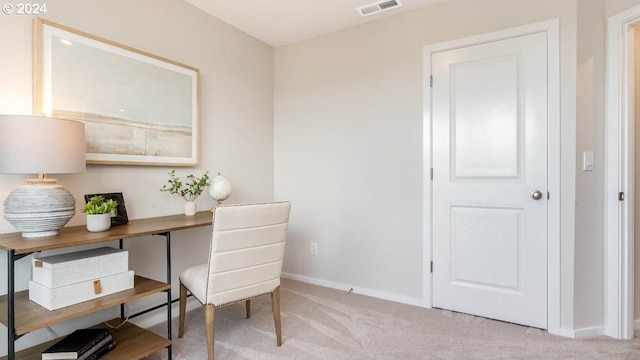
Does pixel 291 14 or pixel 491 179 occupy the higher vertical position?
pixel 291 14

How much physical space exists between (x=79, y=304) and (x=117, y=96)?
1.25 meters

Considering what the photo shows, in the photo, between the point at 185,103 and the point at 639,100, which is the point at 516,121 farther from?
the point at 185,103

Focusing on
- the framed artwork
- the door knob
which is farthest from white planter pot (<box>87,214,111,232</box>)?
the door knob

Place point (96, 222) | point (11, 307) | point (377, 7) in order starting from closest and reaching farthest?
point (11, 307), point (96, 222), point (377, 7)

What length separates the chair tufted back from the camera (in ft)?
5.61

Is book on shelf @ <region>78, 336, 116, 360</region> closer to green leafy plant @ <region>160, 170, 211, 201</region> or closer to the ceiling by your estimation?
green leafy plant @ <region>160, 170, 211, 201</region>

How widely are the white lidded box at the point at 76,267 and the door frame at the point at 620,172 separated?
2948 mm

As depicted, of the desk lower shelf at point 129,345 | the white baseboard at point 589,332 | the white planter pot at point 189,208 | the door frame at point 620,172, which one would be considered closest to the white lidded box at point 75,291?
the desk lower shelf at point 129,345

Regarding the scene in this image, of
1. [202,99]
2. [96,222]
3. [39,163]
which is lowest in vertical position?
[96,222]

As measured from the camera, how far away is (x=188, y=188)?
8.33 ft

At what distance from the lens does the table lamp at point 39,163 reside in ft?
4.62

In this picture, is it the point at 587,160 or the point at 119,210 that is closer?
the point at 119,210

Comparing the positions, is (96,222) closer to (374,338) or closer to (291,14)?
(374,338)

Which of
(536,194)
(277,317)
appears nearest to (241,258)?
(277,317)
